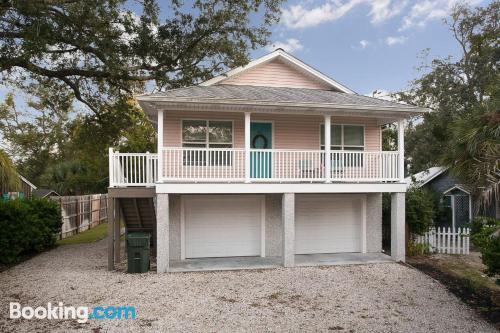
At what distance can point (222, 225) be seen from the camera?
12.1 meters

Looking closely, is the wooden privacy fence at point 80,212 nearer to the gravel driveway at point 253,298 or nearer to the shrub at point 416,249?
the gravel driveway at point 253,298

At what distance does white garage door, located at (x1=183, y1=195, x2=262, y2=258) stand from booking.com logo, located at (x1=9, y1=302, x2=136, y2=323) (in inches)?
186

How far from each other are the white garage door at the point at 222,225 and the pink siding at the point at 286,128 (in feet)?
6.65

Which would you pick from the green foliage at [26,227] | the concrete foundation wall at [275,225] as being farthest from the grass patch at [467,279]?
the green foliage at [26,227]

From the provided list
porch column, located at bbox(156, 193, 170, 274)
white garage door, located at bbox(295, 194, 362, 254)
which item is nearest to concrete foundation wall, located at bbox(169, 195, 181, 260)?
porch column, located at bbox(156, 193, 170, 274)

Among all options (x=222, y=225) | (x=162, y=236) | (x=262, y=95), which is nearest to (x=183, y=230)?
(x=222, y=225)

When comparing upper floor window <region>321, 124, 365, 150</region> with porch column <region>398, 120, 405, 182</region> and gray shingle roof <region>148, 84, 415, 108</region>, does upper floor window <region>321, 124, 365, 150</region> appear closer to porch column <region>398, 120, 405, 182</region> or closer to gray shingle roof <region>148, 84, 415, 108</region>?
gray shingle roof <region>148, 84, 415, 108</region>

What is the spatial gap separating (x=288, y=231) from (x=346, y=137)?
456 cm

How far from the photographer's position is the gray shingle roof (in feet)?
33.8

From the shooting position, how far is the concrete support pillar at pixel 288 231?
10.7 metres

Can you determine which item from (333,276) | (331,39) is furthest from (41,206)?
(331,39)

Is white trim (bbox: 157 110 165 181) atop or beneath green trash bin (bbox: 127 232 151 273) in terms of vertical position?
atop

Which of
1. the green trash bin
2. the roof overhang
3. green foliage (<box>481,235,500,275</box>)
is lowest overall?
the green trash bin

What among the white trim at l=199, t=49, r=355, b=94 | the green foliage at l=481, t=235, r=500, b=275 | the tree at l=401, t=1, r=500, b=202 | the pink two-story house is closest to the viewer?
the green foliage at l=481, t=235, r=500, b=275
